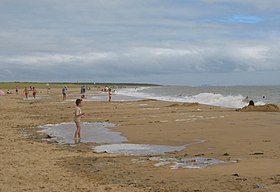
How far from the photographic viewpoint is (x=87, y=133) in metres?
18.9

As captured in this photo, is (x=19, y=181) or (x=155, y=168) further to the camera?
(x=155, y=168)

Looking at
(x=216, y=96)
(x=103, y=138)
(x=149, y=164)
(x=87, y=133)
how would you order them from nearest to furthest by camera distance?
(x=149, y=164) < (x=103, y=138) < (x=87, y=133) < (x=216, y=96)

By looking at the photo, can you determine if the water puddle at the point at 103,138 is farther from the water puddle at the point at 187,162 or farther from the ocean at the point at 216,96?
the ocean at the point at 216,96

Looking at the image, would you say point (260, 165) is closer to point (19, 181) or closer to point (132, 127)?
point (19, 181)

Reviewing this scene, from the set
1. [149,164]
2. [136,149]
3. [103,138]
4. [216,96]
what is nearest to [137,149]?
[136,149]

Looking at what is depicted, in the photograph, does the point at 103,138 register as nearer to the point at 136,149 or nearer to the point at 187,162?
the point at 136,149

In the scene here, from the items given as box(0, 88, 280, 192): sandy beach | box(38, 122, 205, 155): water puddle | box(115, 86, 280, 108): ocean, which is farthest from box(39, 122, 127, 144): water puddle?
box(115, 86, 280, 108): ocean

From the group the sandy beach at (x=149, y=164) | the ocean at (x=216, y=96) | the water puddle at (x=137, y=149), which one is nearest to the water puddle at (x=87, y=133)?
the sandy beach at (x=149, y=164)

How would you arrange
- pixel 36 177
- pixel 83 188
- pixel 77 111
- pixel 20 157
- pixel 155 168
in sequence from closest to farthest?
pixel 83 188, pixel 36 177, pixel 155 168, pixel 20 157, pixel 77 111

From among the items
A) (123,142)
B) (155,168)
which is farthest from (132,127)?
(155,168)

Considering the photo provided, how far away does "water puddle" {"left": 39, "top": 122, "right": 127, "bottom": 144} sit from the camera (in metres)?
16.6

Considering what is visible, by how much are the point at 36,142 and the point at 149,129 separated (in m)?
5.16

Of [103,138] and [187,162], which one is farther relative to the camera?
[103,138]

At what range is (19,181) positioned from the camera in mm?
9453
